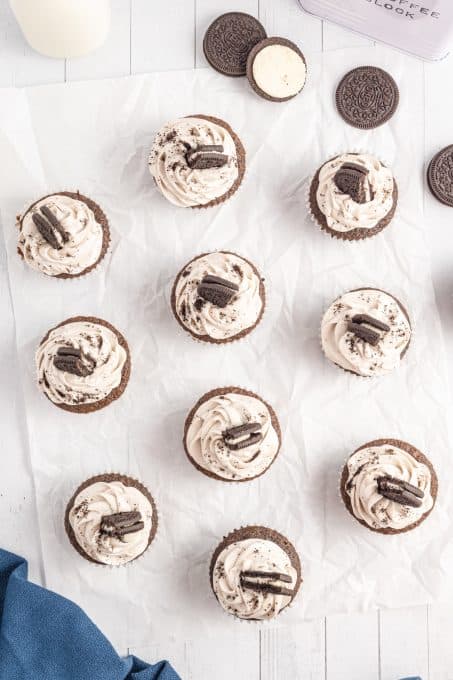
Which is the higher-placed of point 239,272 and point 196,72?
point 196,72

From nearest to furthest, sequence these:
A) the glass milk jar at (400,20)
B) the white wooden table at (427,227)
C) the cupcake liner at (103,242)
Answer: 1. the glass milk jar at (400,20)
2. the cupcake liner at (103,242)
3. the white wooden table at (427,227)

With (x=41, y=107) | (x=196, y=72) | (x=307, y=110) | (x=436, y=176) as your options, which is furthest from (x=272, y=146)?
(x=41, y=107)

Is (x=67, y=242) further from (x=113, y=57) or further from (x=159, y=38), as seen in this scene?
(x=159, y=38)

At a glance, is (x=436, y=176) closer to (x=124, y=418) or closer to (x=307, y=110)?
(x=307, y=110)

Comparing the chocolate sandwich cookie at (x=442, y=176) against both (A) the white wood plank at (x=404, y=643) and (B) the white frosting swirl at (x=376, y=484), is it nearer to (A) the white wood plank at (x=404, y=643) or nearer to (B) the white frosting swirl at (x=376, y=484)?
(B) the white frosting swirl at (x=376, y=484)

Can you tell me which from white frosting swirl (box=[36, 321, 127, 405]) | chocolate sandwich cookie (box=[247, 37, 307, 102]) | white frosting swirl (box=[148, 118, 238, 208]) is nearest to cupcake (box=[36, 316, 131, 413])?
white frosting swirl (box=[36, 321, 127, 405])

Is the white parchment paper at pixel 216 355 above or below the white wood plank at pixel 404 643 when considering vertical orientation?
above

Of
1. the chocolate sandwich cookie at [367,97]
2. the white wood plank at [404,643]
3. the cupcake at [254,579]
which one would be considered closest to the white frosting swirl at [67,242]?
the chocolate sandwich cookie at [367,97]
